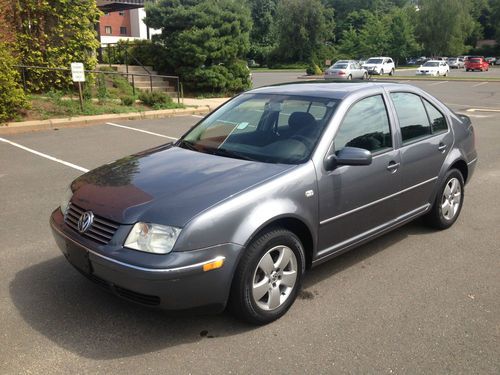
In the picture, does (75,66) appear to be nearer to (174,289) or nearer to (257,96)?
(257,96)

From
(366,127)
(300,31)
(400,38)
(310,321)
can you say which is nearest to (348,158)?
(366,127)

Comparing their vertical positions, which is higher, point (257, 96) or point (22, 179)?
point (257, 96)

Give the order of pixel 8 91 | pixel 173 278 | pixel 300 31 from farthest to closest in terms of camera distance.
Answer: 1. pixel 300 31
2. pixel 8 91
3. pixel 173 278

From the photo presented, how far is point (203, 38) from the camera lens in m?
18.4

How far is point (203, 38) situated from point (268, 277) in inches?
646

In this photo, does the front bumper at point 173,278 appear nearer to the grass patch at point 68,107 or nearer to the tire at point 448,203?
the tire at point 448,203

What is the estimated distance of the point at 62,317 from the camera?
11.1ft

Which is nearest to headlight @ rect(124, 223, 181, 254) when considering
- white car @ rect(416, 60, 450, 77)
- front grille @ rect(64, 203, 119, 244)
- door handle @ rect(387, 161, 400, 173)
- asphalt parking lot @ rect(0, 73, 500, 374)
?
front grille @ rect(64, 203, 119, 244)

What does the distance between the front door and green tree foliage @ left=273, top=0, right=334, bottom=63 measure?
68749mm

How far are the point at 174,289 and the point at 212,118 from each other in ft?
7.15

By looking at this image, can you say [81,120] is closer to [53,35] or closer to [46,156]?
[53,35]

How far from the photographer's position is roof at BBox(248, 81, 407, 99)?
4.15m

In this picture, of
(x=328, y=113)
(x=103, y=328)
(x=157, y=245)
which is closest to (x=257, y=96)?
(x=328, y=113)

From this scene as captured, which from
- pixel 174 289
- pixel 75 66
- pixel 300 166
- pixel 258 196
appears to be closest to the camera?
pixel 174 289
